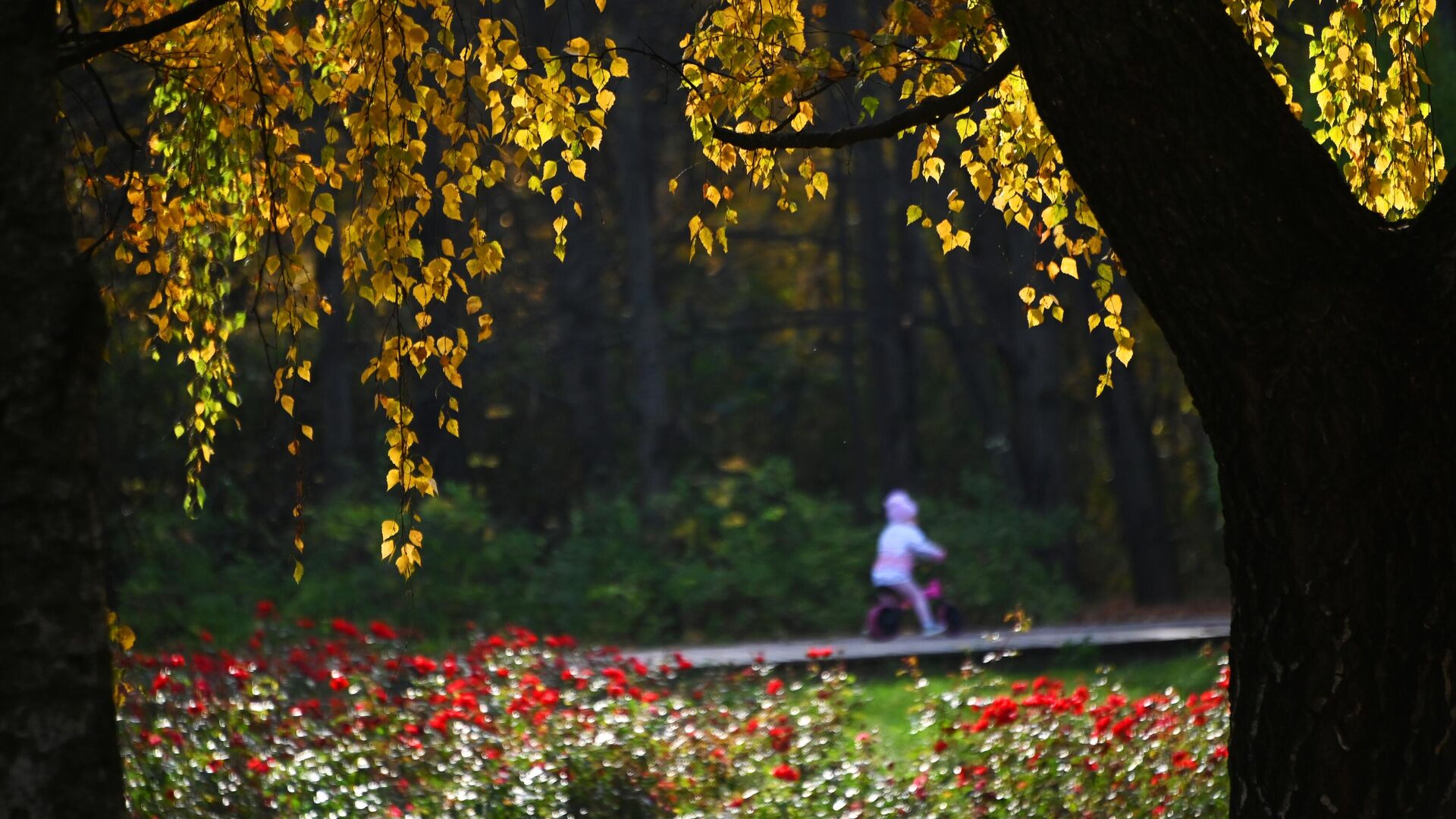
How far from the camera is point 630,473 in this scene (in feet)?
78.7

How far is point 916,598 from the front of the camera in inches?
601

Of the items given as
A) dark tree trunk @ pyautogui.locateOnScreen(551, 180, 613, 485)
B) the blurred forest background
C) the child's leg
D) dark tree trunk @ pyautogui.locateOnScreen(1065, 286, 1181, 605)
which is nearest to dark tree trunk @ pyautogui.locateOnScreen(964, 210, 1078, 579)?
the blurred forest background

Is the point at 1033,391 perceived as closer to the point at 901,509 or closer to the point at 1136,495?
the point at 1136,495

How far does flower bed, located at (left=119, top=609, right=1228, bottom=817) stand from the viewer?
5.98 metres

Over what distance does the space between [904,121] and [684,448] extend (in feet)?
68.1

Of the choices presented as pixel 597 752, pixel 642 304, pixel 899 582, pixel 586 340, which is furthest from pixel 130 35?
pixel 586 340

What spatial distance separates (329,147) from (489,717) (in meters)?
3.80

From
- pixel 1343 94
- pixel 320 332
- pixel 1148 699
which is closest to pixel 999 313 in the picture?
pixel 320 332

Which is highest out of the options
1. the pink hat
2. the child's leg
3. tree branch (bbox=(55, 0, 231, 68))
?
tree branch (bbox=(55, 0, 231, 68))

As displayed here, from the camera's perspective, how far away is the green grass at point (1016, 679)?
339 inches

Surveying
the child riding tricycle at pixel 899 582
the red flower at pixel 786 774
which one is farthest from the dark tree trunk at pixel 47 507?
the child riding tricycle at pixel 899 582

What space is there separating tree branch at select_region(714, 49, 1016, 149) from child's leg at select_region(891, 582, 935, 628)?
11742mm

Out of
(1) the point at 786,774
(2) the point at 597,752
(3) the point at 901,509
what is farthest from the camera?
(3) the point at 901,509

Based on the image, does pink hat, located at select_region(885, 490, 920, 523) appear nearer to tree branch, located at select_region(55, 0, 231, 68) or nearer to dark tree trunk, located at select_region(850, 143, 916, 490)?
dark tree trunk, located at select_region(850, 143, 916, 490)
